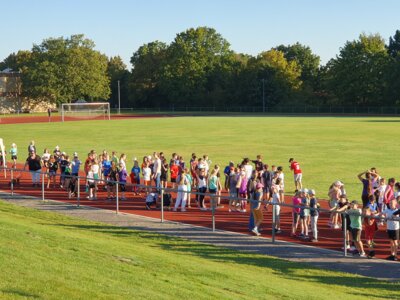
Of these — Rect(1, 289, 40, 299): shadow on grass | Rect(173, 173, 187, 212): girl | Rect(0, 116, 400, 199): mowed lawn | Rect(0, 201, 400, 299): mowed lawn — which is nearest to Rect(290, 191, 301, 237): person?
Rect(0, 201, 400, 299): mowed lawn

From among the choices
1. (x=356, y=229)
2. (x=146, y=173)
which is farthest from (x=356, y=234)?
(x=146, y=173)

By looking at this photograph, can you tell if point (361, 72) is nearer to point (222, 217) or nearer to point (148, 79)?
point (148, 79)

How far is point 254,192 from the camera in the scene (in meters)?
17.7

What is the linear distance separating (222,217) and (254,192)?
1.40 meters

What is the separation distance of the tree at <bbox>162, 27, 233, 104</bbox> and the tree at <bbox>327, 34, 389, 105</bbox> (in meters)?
23.5

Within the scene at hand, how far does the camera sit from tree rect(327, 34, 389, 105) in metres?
96.6

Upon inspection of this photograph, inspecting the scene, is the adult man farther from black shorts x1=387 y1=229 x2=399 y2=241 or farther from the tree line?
the tree line

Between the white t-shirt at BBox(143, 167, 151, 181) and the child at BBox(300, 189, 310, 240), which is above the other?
the white t-shirt at BBox(143, 167, 151, 181)

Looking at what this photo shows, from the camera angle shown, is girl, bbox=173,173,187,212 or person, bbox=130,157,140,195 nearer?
girl, bbox=173,173,187,212

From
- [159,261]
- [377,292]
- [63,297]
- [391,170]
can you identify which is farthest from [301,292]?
[391,170]

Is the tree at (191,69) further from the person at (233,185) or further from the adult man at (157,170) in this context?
the person at (233,185)

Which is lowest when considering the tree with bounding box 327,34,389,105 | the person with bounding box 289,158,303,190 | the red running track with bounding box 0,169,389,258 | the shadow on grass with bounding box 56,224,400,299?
the shadow on grass with bounding box 56,224,400,299

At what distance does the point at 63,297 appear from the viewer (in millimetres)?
7883

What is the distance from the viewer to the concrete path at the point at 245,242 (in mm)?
12797
